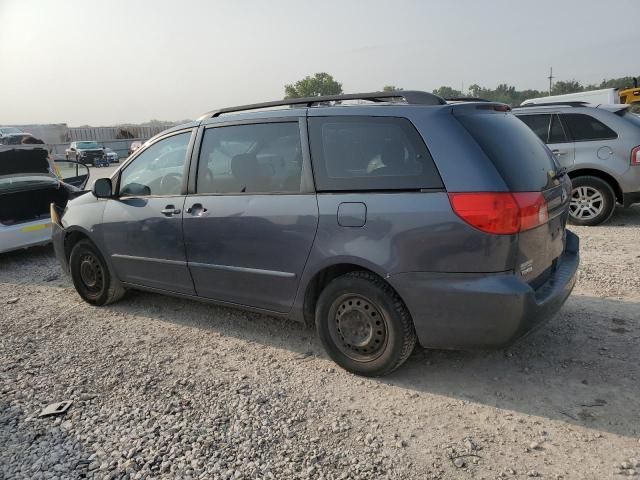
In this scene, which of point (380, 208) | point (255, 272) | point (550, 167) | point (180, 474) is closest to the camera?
point (180, 474)

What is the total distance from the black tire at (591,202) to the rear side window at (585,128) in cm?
58

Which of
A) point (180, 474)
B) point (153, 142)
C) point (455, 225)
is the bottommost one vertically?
point (180, 474)

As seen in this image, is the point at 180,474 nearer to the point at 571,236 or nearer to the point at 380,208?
the point at 380,208

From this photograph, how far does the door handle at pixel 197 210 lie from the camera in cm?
376

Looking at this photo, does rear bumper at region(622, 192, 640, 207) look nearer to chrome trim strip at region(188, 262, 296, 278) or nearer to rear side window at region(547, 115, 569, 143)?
rear side window at region(547, 115, 569, 143)

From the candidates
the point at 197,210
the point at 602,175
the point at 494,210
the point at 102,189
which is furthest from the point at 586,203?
the point at 102,189

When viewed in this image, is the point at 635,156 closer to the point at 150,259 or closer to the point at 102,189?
the point at 150,259

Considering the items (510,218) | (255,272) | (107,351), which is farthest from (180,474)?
(510,218)

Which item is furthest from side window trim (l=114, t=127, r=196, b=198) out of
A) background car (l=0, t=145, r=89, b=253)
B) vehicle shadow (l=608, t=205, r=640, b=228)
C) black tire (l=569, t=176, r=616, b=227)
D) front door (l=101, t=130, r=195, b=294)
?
vehicle shadow (l=608, t=205, r=640, b=228)

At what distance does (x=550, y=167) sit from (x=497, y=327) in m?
1.24

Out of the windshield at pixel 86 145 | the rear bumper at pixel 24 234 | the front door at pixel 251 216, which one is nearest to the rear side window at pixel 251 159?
the front door at pixel 251 216

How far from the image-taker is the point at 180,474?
2.43 m

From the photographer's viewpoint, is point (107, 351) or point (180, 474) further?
point (107, 351)

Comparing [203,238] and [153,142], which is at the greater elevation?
[153,142]
